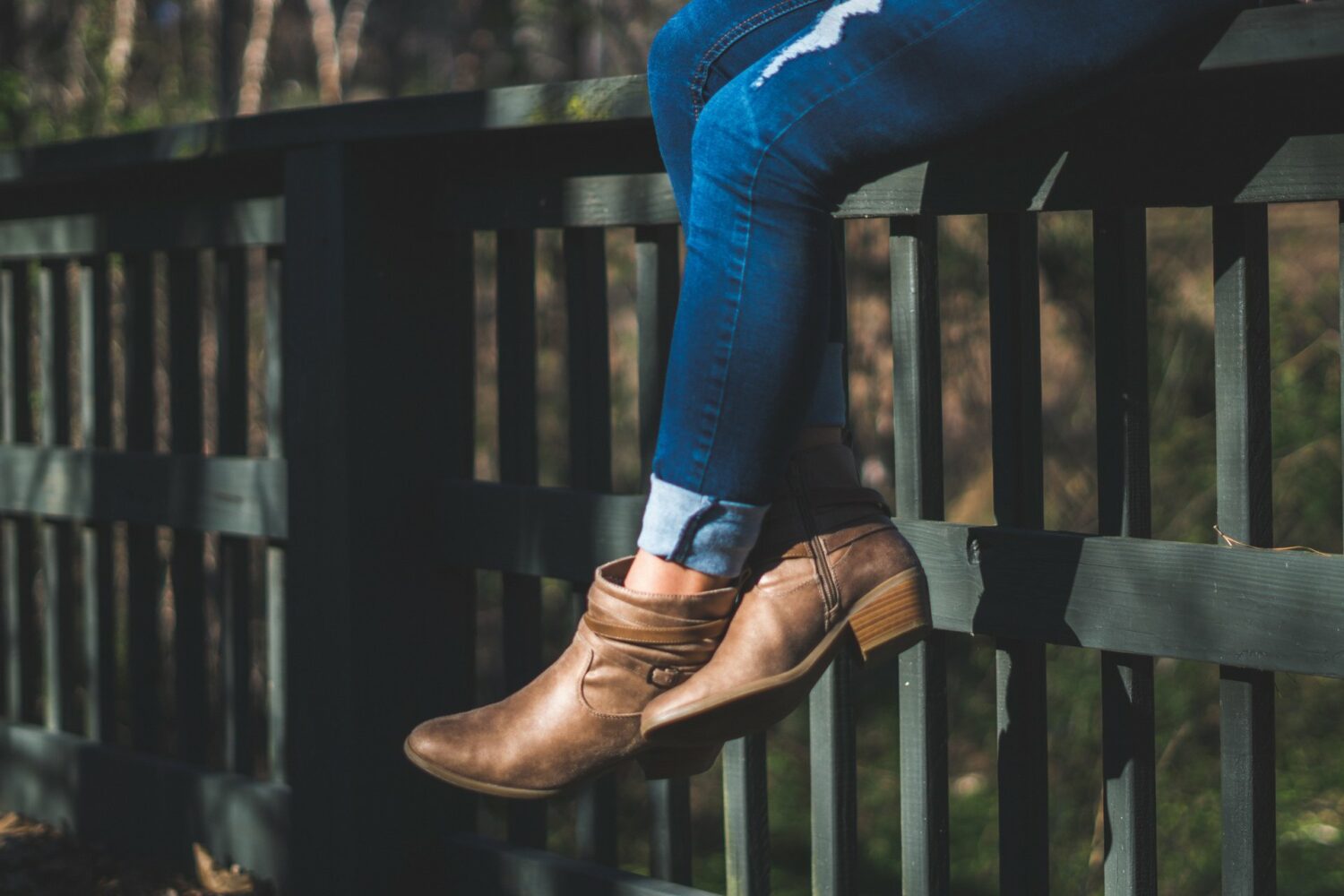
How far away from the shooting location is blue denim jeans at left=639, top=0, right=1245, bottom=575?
4.64 feet

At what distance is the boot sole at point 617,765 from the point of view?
61.7 inches

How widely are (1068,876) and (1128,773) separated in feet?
5.32

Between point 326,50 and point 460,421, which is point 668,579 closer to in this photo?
point 460,421

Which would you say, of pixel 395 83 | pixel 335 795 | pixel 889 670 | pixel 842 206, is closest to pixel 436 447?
pixel 335 795

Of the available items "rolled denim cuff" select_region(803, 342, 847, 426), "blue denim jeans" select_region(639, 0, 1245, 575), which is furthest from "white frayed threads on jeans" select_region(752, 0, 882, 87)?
"rolled denim cuff" select_region(803, 342, 847, 426)

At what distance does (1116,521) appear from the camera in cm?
176

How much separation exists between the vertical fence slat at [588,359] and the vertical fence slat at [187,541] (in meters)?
1.01

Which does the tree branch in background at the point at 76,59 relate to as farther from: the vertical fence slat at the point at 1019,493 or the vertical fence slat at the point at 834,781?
the vertical fence slat at the point at 1019,493

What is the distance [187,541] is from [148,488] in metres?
0.13

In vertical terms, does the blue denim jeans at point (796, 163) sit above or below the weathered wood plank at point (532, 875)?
above

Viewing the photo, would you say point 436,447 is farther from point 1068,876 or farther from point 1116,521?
point 1068,876

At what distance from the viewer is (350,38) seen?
6.54 metres

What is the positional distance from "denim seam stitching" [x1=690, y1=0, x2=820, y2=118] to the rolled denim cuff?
0.29 metres

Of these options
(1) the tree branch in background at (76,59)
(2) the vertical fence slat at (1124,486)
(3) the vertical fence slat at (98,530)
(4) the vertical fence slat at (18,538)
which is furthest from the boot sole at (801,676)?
(1) the tree branch in background at (76,59)
